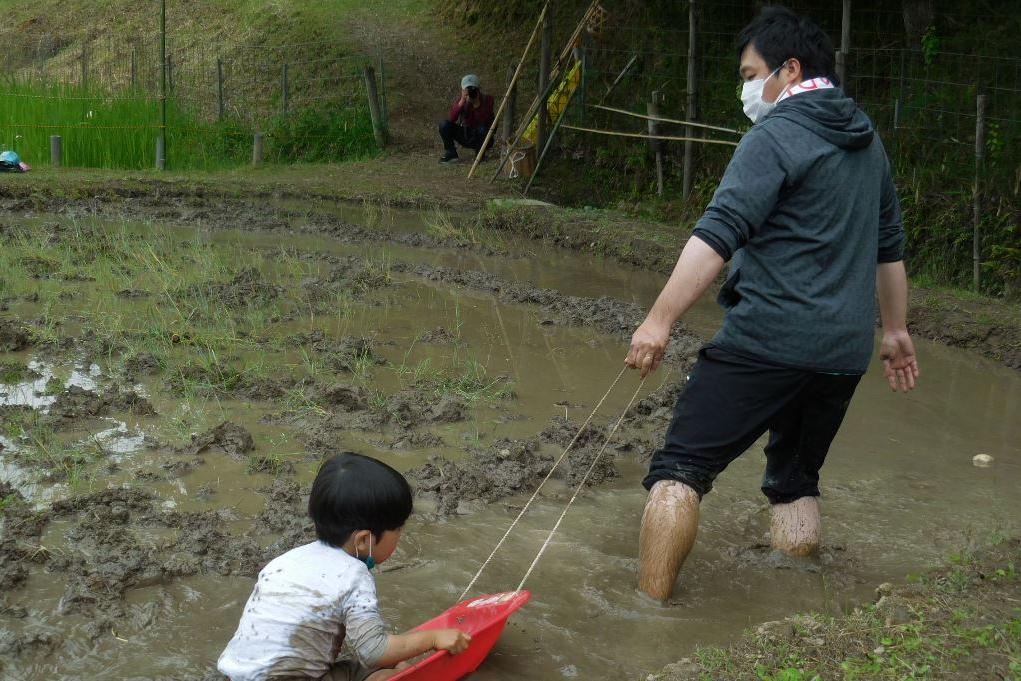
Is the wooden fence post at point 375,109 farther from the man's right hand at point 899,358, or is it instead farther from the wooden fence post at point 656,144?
the man's right hand at point 899,358

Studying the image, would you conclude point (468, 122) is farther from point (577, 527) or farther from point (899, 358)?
point (899, 358)

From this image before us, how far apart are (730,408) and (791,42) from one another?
1.07 meters

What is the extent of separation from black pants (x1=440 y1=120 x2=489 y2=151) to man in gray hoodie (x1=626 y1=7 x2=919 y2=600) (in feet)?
37.0

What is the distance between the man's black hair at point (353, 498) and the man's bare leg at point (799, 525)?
1548 millimetres

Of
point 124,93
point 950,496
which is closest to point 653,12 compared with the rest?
point 124,93

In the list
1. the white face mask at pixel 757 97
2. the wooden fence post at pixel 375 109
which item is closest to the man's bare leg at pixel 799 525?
the white face mask at pixel 757 97

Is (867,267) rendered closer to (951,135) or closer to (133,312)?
(133,312)

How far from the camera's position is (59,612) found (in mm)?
3127

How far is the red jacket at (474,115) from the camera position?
14234 millimetres

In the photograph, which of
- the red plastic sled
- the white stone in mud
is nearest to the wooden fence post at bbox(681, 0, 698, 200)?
the white stone in mud

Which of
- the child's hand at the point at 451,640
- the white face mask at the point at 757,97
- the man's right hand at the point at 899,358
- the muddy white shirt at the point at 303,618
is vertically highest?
the white face mask at the point at 757,97

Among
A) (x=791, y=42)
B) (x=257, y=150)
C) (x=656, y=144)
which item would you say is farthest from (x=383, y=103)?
(x=791, y=42)

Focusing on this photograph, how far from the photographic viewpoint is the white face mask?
3.21 metres

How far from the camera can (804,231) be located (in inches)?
122
